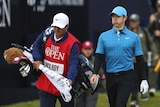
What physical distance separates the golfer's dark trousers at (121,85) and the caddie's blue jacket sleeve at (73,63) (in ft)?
2.45

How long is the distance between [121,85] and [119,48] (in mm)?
500

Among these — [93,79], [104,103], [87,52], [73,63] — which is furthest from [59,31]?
[104,103]

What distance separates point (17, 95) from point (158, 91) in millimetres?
3131

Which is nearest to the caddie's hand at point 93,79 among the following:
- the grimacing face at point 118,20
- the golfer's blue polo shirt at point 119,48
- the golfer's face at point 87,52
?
the golfer's blue polo shirt at point 119,48

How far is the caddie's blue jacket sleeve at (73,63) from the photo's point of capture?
8.17 metres

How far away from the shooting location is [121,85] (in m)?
8.73

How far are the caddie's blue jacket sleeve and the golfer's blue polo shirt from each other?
59 centimetres

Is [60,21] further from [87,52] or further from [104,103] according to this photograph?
[104,103]

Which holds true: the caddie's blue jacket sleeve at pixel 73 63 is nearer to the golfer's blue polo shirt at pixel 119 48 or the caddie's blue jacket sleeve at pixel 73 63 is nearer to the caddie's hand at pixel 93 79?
the caddie's hand at pixel 93 79

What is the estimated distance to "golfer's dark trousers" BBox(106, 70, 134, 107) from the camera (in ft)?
28.5

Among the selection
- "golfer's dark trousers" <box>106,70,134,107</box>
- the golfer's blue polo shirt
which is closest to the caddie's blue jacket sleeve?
the golfer's blue polo shirt

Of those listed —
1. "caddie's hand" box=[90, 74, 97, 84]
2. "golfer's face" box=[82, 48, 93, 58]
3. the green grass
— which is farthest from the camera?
the green grass

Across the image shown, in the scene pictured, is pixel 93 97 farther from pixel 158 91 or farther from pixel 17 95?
pixel 158 91

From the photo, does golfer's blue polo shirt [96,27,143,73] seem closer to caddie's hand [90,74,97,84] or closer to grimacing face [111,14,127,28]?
grimacing face [111,14,127,28]
